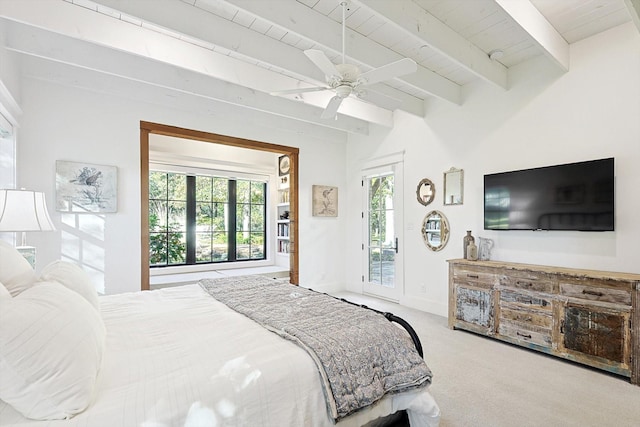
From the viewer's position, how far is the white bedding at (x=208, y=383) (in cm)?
111

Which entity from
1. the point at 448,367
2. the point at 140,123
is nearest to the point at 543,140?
the point at 448,367

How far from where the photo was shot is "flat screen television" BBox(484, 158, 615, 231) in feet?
9.43

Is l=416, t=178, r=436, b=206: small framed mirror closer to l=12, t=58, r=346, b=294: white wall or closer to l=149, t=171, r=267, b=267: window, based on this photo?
l=12, t=58, r=346, b=294: white wall

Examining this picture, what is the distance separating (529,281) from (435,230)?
4.78ft

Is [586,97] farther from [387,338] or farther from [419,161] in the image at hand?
[387,338]

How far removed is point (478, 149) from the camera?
13.1ft

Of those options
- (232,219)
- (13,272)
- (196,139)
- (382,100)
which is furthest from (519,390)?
(232,219)

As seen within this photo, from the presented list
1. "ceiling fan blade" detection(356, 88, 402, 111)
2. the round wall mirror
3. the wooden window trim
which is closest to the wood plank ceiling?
"ceiling fan blade" detection(356, 88, 402, 111)

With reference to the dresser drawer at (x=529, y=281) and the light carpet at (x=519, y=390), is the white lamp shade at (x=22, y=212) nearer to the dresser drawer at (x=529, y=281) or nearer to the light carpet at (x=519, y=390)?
the light carpet at (x=519, y=390)

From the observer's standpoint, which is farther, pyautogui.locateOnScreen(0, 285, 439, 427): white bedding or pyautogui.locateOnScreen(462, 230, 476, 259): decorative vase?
pyautogui.locateOnScreen(462, 230, 476, 259): decorative vase

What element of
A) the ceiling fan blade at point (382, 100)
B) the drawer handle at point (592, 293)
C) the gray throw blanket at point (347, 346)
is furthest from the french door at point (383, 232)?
the gray throw blanket at point (347, 346)

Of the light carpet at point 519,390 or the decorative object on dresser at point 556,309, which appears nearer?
the light carpet at point 519,390

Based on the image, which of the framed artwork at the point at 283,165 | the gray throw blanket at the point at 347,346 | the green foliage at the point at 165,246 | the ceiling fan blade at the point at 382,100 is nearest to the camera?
the gray throw blanket at the point at 347,346

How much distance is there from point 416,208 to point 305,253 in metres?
1.94
